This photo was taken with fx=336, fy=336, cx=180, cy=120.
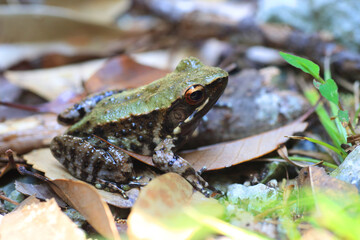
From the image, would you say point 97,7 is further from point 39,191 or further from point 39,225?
point 39,225

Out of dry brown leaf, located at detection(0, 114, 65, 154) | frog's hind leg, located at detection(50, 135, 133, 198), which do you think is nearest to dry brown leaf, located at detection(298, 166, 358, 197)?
frog's hind leg, located at detection(50, 135, 133, 198)

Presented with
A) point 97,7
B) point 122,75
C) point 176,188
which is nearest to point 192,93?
point 176,188

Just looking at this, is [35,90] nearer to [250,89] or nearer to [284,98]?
[250,89]

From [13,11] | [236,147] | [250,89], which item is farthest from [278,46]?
[13,11]

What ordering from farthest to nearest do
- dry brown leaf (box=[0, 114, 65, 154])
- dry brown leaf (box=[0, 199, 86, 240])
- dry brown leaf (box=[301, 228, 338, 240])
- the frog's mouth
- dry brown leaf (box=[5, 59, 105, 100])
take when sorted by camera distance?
dry brown leaf (box=[5, 59, 105, 100]) → dry brown leaf (box=[0, 114, 65, 154]) → the frog's mouth → dry brown leaf (box=[0, 199, 86, 240]) → dry brown leaf (box=[301, 228, 338, 240])

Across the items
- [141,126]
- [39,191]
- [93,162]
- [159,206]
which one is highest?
[159,206]

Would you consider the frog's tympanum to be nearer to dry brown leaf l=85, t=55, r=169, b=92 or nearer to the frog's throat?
the frog's throat
